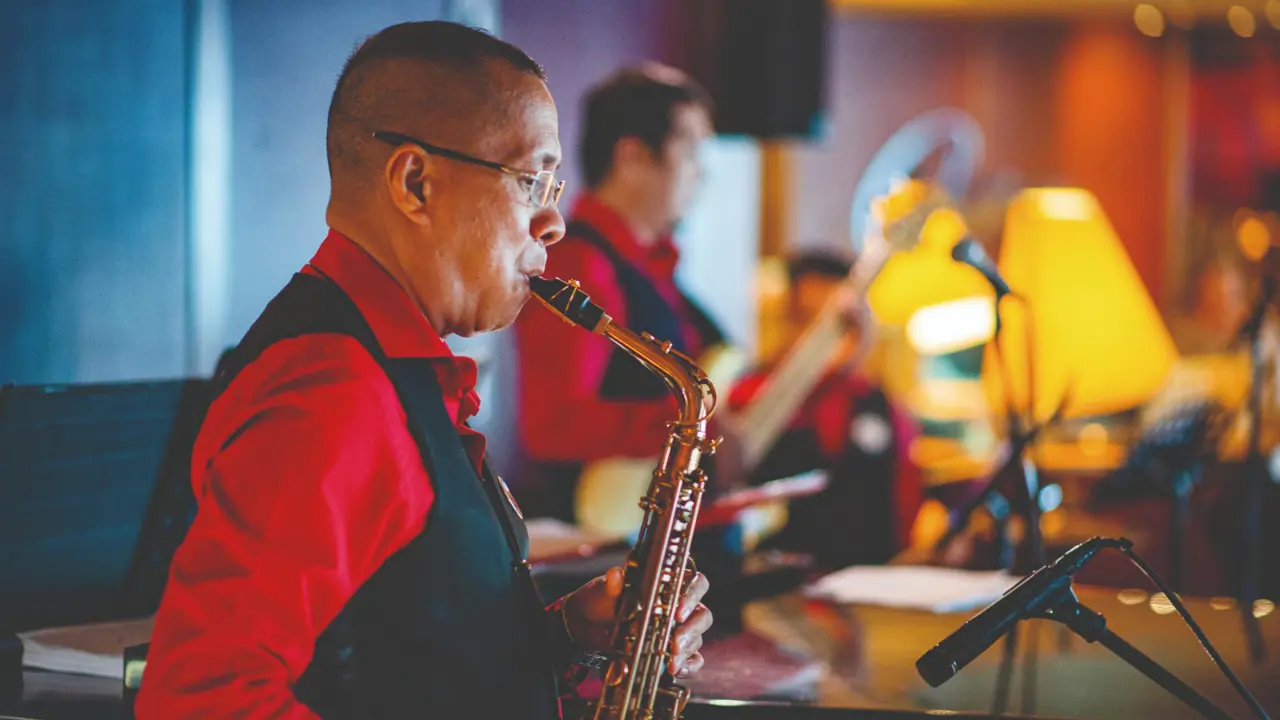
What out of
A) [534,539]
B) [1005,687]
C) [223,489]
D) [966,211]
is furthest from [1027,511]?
[966,211]

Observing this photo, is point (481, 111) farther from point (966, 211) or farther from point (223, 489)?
point (966, 211)

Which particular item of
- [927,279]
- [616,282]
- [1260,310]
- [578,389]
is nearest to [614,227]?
[616,282]

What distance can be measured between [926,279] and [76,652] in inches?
147

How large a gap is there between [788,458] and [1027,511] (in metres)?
1.76

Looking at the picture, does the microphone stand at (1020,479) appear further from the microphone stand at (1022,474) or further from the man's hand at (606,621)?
the man's hand at (606,621)

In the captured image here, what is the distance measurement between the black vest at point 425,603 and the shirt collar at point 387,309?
1 cm

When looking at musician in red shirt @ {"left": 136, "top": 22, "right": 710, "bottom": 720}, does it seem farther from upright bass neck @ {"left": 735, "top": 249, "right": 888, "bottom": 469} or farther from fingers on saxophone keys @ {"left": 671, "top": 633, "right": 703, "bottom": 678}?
upright bass neck @ {"left": 735, "top": 249, "right": 888, "bottom": 469}

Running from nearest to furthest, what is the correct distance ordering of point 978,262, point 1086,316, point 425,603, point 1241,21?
point 425,603
point 978,262
point 1086,316
point 1241,21

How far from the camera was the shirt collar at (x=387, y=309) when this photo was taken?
124 cm

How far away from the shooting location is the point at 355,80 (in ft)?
4.32

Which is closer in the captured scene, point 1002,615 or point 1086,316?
point 1002,615

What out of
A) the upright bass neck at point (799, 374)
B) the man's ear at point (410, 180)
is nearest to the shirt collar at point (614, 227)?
the upright bass neck at point (799, 374)

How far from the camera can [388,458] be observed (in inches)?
44.9

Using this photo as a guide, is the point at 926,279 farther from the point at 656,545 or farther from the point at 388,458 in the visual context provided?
the point at 388,458
